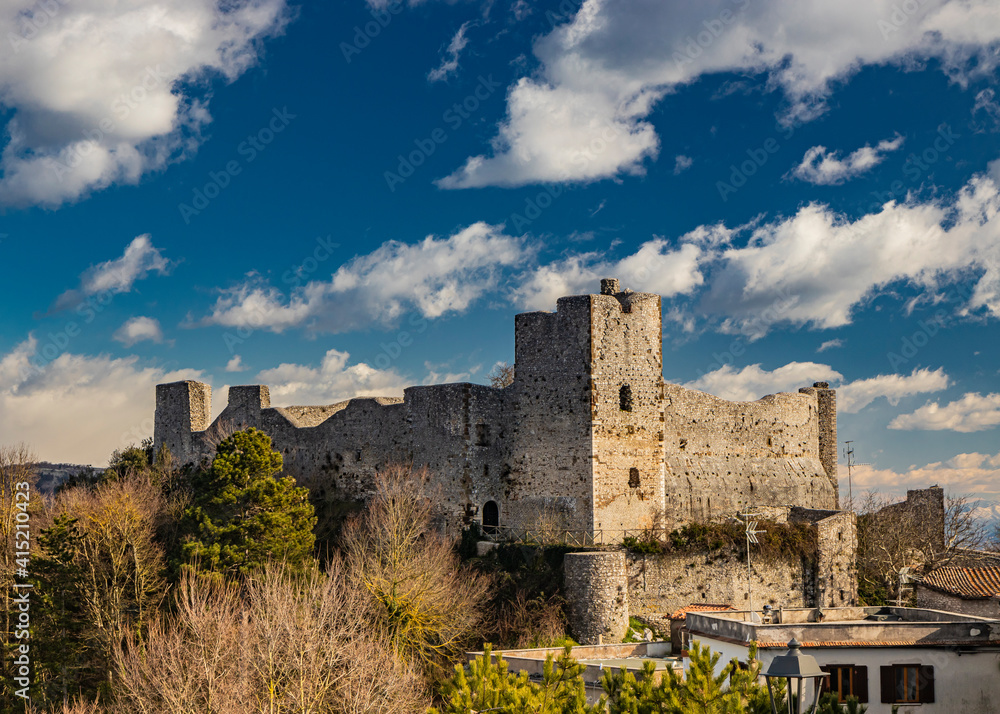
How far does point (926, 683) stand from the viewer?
20.7 m

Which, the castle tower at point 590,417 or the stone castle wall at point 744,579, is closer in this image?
the stone castle wall at point 744,579

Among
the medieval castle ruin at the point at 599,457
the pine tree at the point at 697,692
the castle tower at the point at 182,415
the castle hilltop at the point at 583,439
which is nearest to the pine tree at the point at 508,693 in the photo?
the pine tree at the point at 697,692

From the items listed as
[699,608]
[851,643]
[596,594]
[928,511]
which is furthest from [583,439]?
[928,511]

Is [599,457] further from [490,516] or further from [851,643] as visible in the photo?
[851,643]

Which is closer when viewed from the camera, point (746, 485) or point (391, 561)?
point (391, 561)

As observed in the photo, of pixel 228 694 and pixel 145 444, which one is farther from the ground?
pixel 145 444

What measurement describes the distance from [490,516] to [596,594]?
6.14 meters

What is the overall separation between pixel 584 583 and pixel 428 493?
7.61 metres

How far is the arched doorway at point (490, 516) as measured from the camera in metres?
34.5

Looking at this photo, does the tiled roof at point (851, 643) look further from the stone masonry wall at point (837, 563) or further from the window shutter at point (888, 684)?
the stone masonry wall at point (837, 563)

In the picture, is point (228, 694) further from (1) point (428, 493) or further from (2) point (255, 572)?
(1) point (428, 493)

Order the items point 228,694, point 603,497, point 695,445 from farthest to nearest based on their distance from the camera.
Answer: point 695,445
point 603,497
point 228,694

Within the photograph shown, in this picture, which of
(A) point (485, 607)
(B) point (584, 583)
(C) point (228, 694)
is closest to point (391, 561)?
(A) point (485, 607)

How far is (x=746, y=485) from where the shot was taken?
3844 cm
